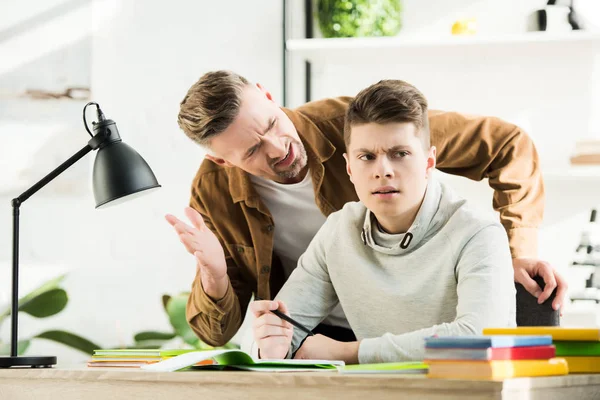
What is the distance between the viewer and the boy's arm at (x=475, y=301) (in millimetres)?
1300

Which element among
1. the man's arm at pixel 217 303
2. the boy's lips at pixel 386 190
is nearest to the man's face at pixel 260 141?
the man's arm at pixel 217 303

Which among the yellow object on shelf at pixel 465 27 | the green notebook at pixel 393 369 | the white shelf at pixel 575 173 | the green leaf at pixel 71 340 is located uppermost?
the yellow object on shelf at pixel 465 27

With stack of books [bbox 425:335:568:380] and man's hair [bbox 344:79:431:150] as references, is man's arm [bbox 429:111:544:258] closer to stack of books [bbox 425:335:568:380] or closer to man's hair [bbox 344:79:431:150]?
man's hair [bbox 344:79:431:150]

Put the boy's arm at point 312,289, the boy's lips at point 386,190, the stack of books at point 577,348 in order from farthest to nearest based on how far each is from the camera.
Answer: the boy's arm at point 312,289, the boy's lips at point 386,190, the stack of books at point 577,348

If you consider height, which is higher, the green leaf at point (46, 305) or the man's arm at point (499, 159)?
the man's arm at point (499, 159)

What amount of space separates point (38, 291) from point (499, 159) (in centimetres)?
196

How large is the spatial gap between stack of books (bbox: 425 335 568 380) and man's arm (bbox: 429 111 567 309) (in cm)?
101

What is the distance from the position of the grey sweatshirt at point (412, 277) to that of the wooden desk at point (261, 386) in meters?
0.32

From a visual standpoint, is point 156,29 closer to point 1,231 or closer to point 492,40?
point 1,231

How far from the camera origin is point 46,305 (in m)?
3.11

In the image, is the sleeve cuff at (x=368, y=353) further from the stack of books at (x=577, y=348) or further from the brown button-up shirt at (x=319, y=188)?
the brown button-up shirt at (x=319, y=188)

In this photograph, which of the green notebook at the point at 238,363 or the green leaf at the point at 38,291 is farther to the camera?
the green leaf at the point at 38,291

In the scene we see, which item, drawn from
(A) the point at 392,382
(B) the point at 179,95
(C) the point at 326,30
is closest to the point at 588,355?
(A) the point at 392,382

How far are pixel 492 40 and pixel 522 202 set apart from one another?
0.96 m
